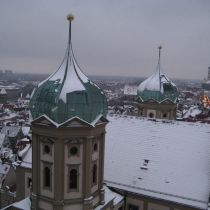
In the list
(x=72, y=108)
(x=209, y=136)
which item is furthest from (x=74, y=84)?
(x=209, y=136)

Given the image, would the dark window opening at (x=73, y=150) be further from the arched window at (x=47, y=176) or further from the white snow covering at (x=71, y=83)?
the white snow covering at (x=71, y=83)

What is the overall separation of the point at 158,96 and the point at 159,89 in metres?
0.73

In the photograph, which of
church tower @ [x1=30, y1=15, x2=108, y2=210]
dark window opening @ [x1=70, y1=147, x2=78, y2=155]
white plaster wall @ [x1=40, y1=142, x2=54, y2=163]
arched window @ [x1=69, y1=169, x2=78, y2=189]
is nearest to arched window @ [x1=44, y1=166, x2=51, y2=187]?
church tower @ [x1=30, y1=15, x2=108, y2=210]

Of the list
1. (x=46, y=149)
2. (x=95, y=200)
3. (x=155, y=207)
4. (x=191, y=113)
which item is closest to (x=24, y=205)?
(x=46, y=149)

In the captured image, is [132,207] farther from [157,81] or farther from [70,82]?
[157,81]

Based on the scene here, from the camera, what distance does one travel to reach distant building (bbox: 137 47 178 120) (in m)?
36.3

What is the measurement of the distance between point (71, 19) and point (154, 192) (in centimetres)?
1273

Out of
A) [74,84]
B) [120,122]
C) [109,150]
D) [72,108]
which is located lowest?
[109,150]

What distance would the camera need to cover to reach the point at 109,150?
26828 millimetres

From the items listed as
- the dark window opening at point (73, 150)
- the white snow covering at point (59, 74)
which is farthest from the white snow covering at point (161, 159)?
the white snow covering at point (59, 74)

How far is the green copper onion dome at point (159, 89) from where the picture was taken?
36.3 m

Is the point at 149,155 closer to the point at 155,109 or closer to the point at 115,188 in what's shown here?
the point at 115,188

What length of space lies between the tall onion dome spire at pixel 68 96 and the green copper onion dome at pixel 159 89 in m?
17.8

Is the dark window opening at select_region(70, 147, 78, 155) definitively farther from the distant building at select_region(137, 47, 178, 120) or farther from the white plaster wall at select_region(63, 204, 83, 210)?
the distant building at select_region(137, 47, 178, 120)
